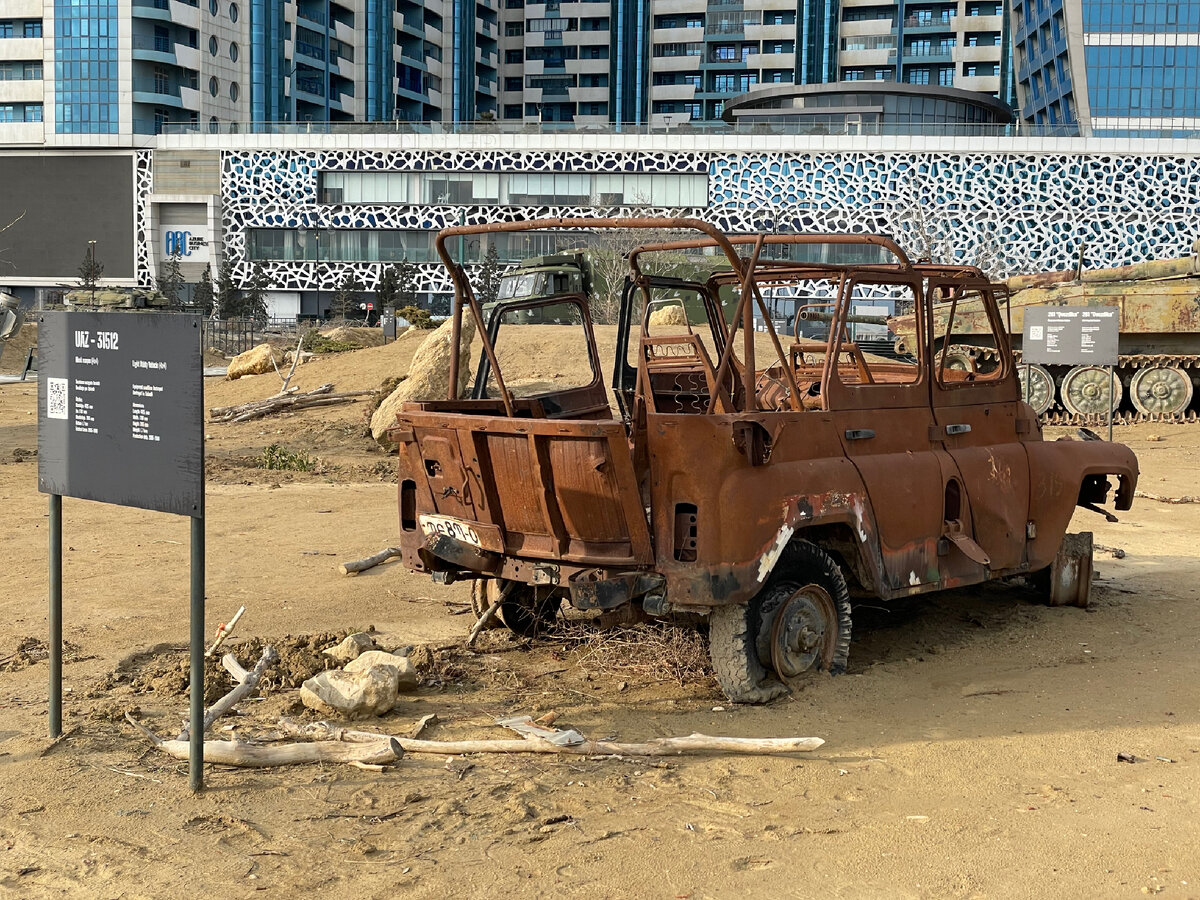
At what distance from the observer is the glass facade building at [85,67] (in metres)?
68.0

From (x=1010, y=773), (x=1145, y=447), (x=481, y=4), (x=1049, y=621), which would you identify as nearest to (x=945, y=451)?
(x=1049, y=621)

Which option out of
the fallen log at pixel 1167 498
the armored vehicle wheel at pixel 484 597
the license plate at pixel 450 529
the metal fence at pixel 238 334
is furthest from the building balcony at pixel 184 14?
the license plate at pixel 450 529

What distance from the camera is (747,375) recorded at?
6641mm

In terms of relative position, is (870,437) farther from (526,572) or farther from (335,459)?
(335,459)

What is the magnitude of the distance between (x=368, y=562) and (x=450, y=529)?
3369 millimetres

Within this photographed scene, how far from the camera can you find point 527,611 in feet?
26.6

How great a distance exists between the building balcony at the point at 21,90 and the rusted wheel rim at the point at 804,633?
233 feet

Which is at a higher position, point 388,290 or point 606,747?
point 388,290

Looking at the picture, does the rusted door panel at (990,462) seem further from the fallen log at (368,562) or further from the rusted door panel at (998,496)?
the fallen log at (368,562)

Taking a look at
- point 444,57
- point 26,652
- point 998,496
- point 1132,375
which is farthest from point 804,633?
point 444,57

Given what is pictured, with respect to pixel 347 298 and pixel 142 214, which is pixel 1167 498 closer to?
pixel 347 298

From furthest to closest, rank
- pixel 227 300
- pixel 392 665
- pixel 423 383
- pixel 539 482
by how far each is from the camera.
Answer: pixel 227 300 → pixel 423 383 → pixel 392 665 → pixel 539 482

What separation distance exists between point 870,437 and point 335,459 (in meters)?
11.7

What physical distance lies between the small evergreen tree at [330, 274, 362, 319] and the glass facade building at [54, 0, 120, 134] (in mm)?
14040
